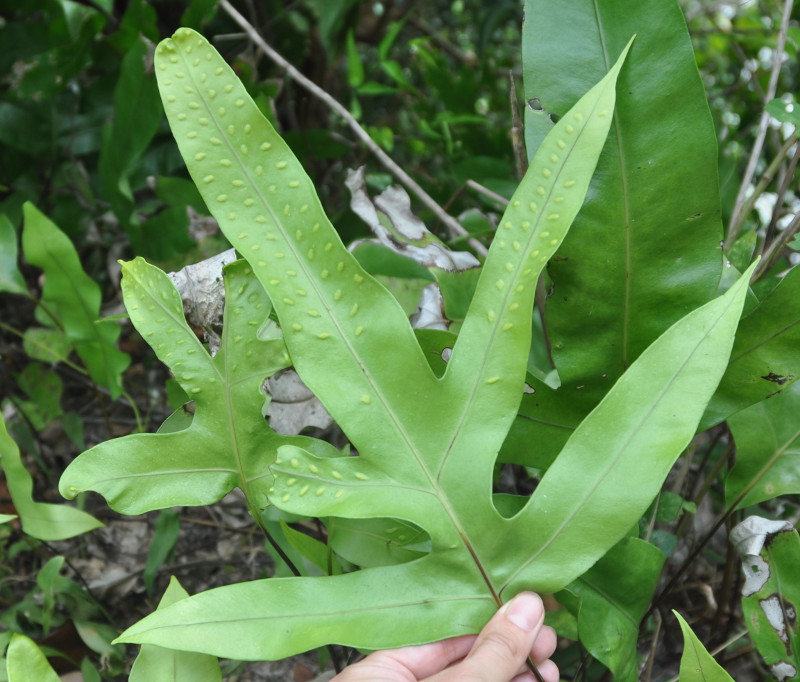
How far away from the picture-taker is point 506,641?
0.58 metres

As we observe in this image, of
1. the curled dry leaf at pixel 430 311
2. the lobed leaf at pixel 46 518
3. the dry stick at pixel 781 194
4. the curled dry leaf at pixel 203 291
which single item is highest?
the dry stick at pixel 781 194

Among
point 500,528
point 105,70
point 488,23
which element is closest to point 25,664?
point 500,528

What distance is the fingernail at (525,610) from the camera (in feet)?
1.94

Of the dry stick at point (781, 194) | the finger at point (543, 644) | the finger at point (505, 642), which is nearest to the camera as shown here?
the finger at point (505, 642)

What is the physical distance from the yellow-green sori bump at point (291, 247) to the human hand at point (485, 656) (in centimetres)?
18

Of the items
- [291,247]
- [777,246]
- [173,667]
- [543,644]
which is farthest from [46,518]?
[777,246]

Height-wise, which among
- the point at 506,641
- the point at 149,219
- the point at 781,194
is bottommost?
the point at 506,641

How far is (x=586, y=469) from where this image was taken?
1.90 feet

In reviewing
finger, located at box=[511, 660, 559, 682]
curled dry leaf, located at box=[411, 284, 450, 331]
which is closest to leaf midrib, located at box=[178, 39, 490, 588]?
finger, located at box=[511, 660, 559, 682]

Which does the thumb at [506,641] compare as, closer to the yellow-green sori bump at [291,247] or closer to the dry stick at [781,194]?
the yellow-green sori bump at [291,247]

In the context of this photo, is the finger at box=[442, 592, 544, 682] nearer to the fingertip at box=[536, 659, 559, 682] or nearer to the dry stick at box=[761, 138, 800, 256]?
the fingertip at box=[536, 659, 559, 682]

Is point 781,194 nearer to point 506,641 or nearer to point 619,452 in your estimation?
point 619,452

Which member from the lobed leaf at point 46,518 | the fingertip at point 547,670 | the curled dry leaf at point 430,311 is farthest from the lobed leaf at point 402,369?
the lobed leaf at point 46,518

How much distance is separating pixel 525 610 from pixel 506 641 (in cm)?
3
